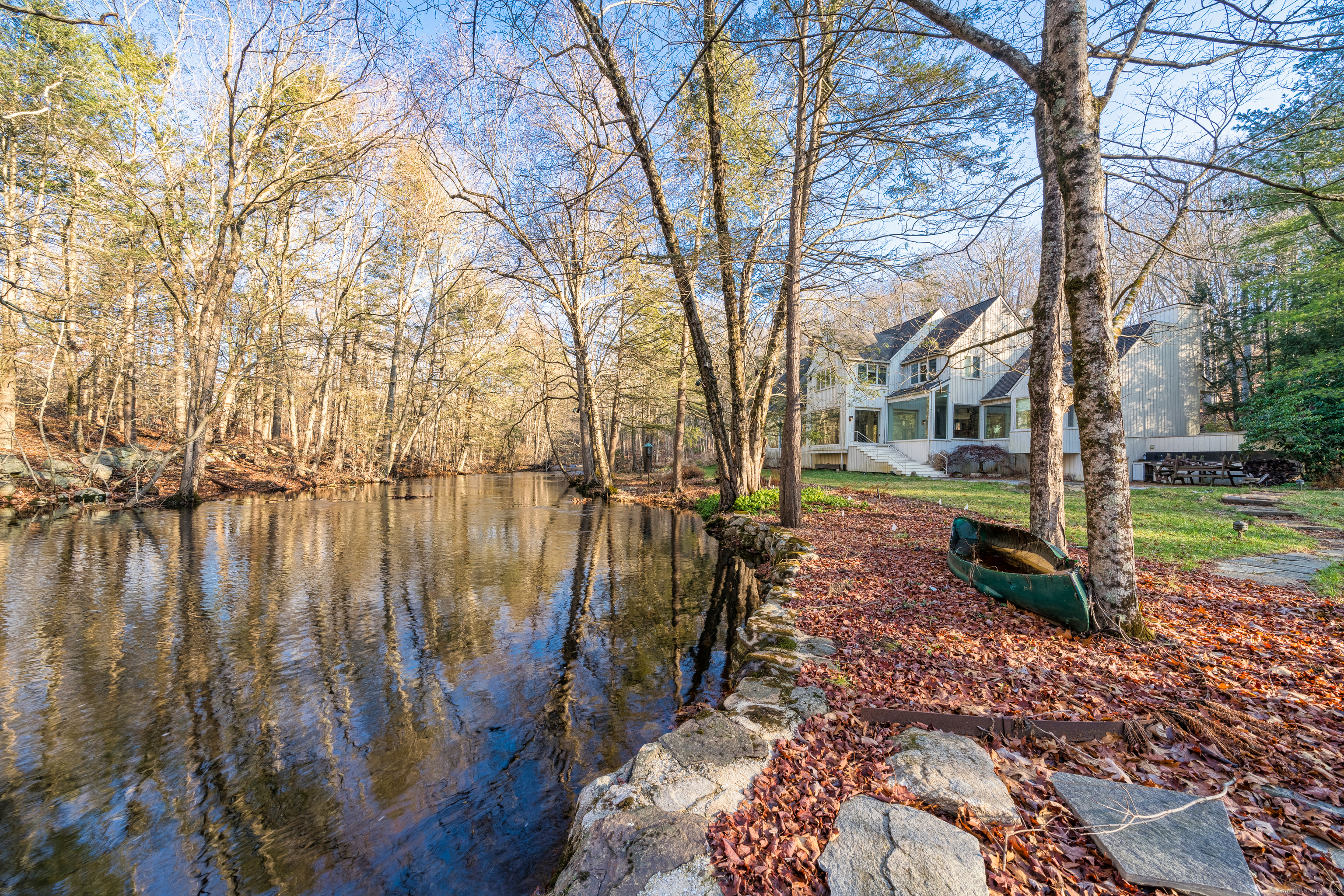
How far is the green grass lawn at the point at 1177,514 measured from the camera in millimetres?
6453

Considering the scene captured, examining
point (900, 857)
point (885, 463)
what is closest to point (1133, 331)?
point (885, 463)

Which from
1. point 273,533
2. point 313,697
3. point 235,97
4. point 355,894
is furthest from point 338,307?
point 355,894

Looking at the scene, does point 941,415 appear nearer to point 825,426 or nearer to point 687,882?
point 825,426

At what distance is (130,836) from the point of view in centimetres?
250

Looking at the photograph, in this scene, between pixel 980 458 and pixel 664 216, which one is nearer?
pixel 664 216

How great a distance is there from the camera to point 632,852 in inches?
76.5

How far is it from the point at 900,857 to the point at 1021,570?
431cm

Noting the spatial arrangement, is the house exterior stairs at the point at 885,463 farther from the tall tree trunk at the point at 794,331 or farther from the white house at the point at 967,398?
the tall tree trunk at the point at 794,331

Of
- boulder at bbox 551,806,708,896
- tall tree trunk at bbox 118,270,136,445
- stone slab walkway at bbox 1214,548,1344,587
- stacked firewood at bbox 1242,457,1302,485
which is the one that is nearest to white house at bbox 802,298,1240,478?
stacked firewood at bbox 1242,457,1302,485

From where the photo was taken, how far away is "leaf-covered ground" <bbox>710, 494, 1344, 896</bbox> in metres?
1.76

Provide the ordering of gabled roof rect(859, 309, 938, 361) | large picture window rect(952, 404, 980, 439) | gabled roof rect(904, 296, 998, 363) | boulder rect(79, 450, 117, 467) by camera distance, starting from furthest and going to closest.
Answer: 1. gabled roof rect(859, 309, 938, 361)
2. large picture window rect(952, 404, 980, 439)
3. gabled roof rect(904, 296, 998, 363)
4. boulder rect(79, 450, 117, 467)

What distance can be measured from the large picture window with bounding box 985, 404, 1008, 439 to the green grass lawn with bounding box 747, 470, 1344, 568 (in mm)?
6153

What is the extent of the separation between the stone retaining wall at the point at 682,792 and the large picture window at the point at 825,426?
22.6 m

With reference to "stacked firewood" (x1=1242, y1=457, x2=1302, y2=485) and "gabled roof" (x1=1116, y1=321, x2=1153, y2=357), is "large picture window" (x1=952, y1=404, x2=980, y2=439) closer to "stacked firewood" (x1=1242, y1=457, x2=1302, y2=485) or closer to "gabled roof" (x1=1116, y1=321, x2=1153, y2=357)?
"gabled roof" (x1=1116, y1=321, x2=1153, y2=357)
